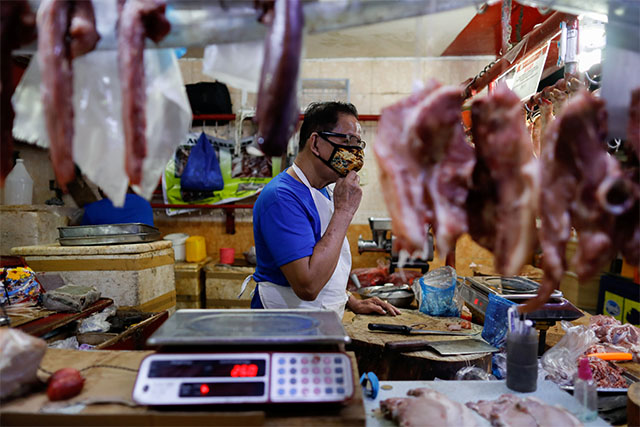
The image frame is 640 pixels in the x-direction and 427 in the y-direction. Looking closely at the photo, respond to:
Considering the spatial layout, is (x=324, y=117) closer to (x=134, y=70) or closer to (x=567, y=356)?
(x=134, y=70)

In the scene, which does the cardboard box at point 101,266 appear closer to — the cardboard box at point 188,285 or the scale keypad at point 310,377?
the cardboard box at point 188,285

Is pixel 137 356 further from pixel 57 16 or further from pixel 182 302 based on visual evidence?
pixel 182 302

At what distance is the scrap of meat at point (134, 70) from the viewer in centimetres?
103

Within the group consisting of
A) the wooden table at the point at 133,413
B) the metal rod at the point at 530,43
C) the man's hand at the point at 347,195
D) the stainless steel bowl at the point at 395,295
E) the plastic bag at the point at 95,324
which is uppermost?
the metal rod at the point at 530,43

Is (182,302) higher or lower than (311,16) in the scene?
lower

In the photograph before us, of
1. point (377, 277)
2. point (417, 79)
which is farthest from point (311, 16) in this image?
point (377, 277)

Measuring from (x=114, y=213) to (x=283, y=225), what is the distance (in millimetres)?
3278

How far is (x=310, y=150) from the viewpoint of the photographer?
8.35 ft

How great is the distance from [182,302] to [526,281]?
441 centimetres

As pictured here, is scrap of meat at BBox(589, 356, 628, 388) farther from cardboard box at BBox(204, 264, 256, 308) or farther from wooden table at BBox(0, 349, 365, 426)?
cardboard box at BBox(204, 264, 256, 308)

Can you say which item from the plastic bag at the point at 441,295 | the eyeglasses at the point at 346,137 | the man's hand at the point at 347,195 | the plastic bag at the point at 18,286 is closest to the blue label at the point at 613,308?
the plastic bag at the point at 441,295

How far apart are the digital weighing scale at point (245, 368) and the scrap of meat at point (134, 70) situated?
1.83ft

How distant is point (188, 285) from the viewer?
213 inches

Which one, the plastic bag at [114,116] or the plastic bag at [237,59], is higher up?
the plastic bag at [237,59]
